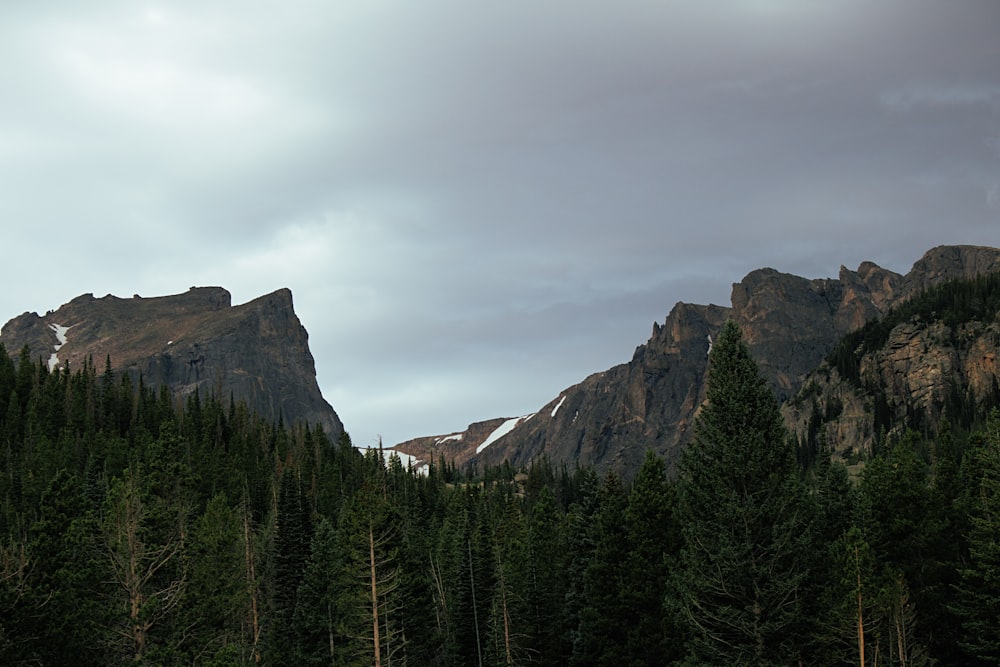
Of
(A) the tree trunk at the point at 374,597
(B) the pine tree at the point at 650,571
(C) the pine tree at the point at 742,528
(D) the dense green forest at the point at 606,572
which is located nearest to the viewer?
(C) the pine tree at the point at 742,528

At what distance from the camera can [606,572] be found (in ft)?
122

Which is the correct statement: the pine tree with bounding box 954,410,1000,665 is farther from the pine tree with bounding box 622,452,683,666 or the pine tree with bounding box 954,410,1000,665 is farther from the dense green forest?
the pine tree with bounding box 622,452,683,666

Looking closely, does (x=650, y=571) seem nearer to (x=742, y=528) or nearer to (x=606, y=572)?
(x=606, y=572)

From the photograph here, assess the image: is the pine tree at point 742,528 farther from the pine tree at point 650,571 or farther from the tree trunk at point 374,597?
the tree trunk at point 374,597

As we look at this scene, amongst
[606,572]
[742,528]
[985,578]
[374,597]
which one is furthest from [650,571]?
[374,597]

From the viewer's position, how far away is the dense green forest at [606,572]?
25641 mm

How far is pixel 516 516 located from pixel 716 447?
5109 cm

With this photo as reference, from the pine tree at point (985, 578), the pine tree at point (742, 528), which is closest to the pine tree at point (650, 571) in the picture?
the pine tree at point (742, 528)

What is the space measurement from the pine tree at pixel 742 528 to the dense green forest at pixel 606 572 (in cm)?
7

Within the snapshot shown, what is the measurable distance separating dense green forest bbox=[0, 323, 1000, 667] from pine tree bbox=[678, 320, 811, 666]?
7 centimetres

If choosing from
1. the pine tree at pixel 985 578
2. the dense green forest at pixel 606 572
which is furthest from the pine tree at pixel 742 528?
the pine tree at pixel 985 578

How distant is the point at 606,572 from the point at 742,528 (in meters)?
12.7

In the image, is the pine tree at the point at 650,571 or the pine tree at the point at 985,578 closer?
the pine tree at the point at 985,578

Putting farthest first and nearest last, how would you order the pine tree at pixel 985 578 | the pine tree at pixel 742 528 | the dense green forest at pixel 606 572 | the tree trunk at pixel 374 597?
1. the tree trunk at pixel 374 597
2. the pine tree at pixel 985 578
3. the dense green forest at pixel 606 572
4. the pine tree at pixel 742 528
